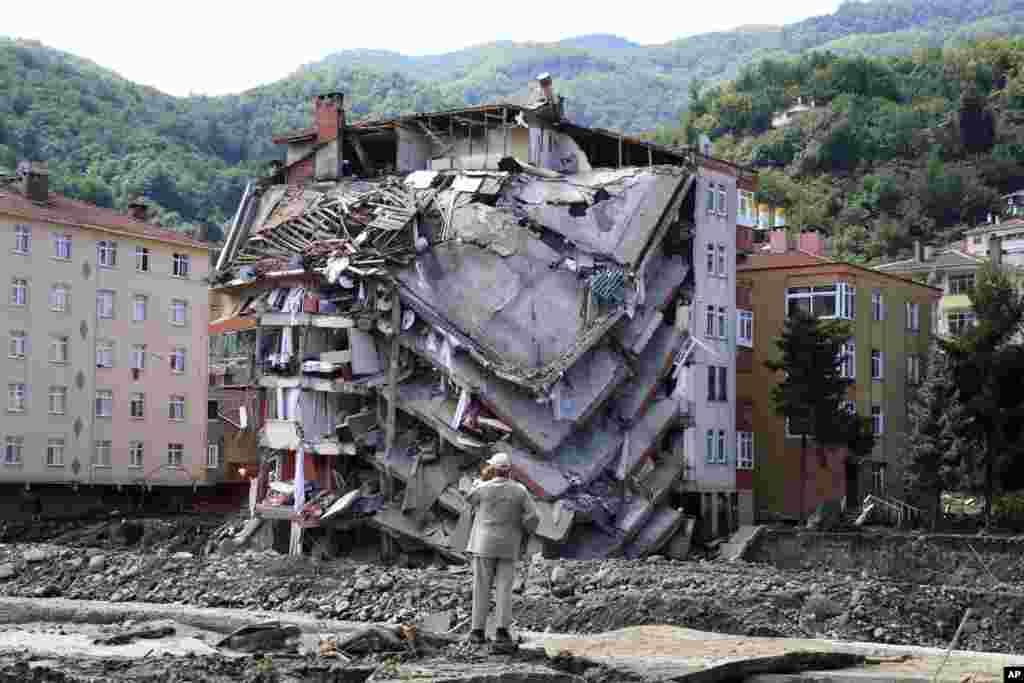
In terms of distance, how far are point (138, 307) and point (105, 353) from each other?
10.2 ft

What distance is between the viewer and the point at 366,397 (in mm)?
55219

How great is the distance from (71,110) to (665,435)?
327ft

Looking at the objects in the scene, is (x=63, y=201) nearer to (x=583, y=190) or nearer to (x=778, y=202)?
(x=583, y=190)

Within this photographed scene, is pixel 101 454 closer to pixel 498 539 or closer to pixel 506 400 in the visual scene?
pixel 506 400

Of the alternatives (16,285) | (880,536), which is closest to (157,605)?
(880,536)

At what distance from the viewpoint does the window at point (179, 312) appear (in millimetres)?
84375

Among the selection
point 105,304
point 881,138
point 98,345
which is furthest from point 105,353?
point 881,138

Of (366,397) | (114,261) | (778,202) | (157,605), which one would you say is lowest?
(157,605)

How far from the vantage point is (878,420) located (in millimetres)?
74562

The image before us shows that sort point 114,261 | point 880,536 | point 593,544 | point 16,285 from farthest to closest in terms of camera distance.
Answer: point 114,261, point 16,285, point 880,536, point 593,544

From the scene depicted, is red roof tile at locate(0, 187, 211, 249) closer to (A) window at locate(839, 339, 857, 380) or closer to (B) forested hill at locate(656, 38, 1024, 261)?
(A) window at locate(839, 339, 857, 380)

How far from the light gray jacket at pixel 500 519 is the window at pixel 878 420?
53607 millimetres

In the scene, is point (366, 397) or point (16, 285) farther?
point (16, 285)

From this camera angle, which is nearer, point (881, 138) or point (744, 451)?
point (744, 451)
